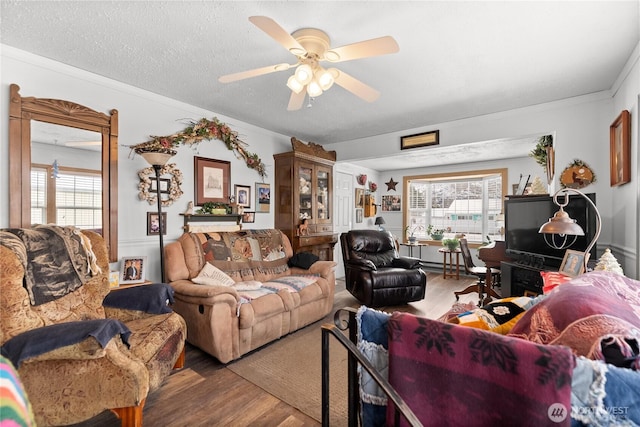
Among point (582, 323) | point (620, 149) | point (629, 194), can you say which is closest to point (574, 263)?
point (629, 194)

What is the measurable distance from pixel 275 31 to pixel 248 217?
2728mm

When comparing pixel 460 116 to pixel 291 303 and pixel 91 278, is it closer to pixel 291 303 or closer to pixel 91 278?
pixel 291 303

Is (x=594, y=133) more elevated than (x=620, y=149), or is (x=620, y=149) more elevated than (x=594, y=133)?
(x=594, y=133)

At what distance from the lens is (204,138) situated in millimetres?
3393

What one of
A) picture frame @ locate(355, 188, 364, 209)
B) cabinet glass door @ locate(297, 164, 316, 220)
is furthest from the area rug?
picture frame @ locate(355, 188, 364, 209)

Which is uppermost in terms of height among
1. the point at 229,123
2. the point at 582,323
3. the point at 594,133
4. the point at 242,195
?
the point at 229,123

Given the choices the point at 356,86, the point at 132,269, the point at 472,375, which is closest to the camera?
the point at 472,375

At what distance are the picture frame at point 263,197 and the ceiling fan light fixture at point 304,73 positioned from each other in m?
2.39

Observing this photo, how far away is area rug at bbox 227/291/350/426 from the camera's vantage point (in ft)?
6.14

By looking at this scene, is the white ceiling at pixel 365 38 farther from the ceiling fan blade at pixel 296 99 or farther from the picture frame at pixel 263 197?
the picture frame at pixel 263 197

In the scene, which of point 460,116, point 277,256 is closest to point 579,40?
point 460,116

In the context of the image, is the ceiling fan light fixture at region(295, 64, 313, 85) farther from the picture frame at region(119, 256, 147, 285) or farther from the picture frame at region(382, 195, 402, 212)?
the picture frame at region(382, 195, 402, 212)

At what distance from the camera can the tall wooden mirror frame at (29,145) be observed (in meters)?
2.14

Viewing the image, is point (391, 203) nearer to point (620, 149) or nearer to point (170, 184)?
point (620, 149)
